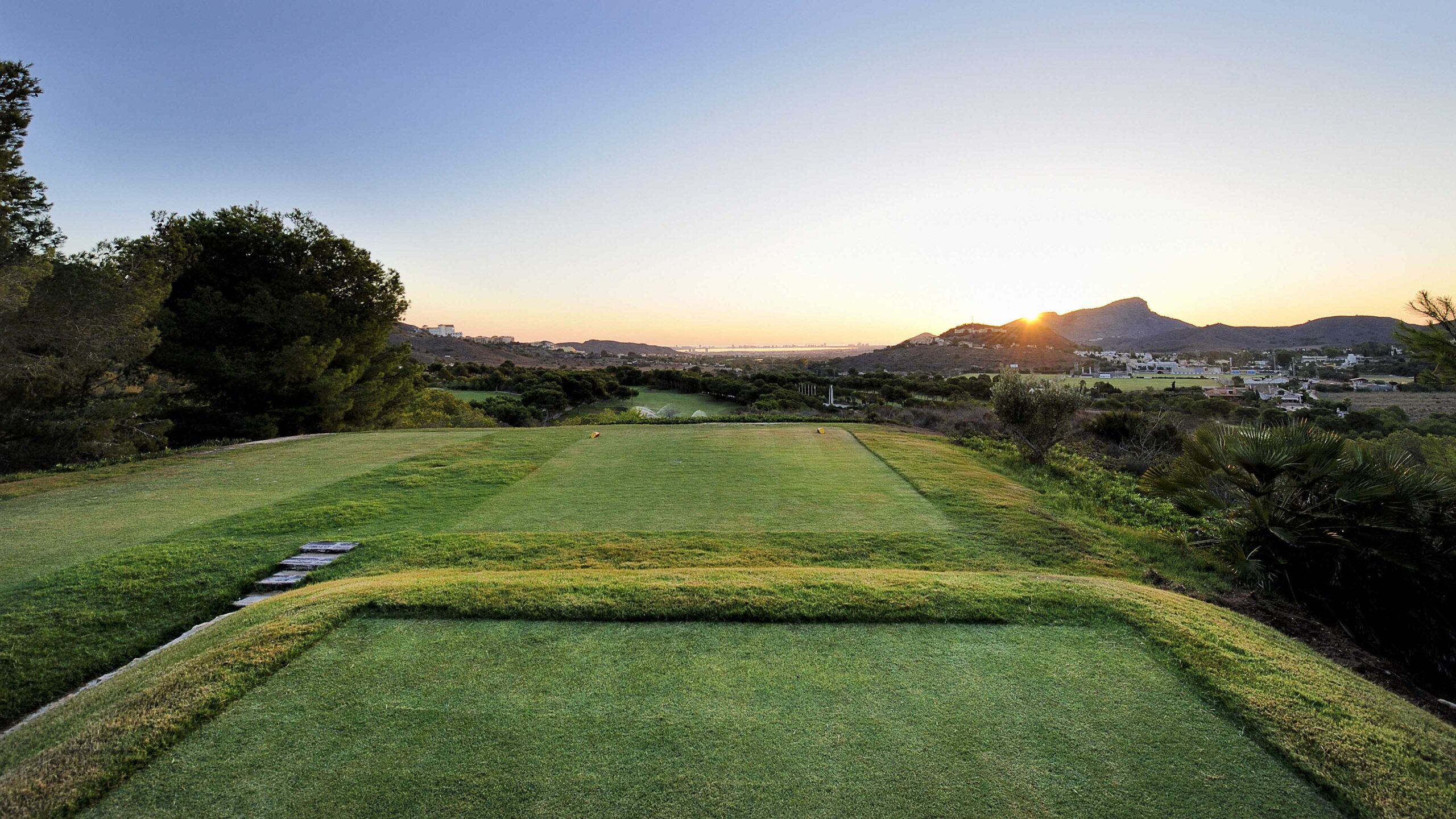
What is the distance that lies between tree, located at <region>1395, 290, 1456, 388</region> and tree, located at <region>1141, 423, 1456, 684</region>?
3.12 feet

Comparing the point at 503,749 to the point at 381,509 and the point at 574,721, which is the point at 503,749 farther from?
the point at 381,509

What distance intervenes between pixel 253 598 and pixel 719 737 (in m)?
4.48

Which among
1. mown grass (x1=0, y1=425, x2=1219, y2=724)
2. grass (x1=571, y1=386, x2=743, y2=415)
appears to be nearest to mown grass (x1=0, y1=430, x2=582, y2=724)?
mown grass (x1=0, y1=425, x2=1219, y2=724)

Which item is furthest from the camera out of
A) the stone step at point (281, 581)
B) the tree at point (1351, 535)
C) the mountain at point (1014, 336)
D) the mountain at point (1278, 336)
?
the mountain at point (1014, 336)

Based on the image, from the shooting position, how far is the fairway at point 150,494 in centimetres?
566

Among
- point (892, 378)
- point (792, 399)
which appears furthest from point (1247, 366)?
point (792, 399)

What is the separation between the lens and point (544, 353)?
251ft

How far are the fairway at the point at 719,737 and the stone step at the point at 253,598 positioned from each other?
168 centimetres

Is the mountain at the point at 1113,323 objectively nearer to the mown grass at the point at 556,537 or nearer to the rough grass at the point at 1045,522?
the rough grass at the point at 1045,522

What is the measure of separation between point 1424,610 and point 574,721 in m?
6.33

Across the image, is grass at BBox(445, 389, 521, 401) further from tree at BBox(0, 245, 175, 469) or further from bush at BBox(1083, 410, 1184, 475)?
bush at BBox(1083, 410, 1184, 475)

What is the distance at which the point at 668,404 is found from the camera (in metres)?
32.2

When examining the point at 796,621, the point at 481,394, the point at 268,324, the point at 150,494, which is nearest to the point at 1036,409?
the point at 796,621

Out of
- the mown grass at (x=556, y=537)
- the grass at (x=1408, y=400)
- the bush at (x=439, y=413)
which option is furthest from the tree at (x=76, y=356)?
the grass at (x=1408, y=400)
